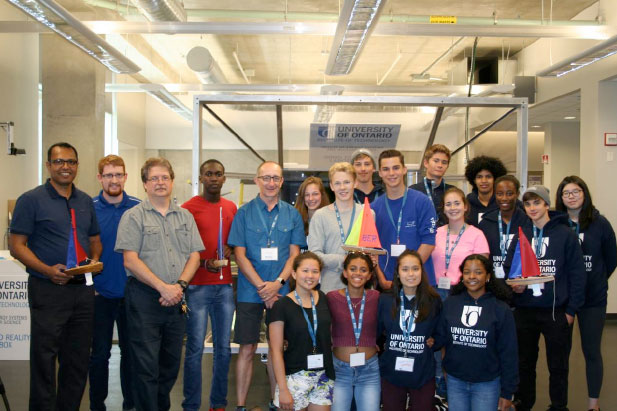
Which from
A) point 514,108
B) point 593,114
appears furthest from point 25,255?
point 593,114

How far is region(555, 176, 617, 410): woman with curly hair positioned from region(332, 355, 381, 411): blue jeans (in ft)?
5.75

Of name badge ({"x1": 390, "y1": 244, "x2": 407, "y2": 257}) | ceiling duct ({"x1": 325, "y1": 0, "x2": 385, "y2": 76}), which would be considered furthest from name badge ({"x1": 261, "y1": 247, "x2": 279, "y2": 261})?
ceiling duct ({"x1": 325, "y1": 0, "x2": 385, "y2": 76})

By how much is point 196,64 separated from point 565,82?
5.81 m

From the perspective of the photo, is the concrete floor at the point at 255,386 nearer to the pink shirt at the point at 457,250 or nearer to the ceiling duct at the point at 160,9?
the pink shirt at the point at 457,250

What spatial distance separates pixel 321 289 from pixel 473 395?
1089 millimetres

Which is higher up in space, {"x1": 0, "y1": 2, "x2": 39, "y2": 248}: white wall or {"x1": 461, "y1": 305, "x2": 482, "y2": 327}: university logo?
{"x1": 0, "y1": 2, "x2": 39, "y2": 248}: white wall

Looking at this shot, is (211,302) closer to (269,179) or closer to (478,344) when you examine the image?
(269,179)

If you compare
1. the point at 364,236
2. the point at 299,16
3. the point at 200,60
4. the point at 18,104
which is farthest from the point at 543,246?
the point at 18,104

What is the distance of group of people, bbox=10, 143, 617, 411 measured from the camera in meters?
3.22

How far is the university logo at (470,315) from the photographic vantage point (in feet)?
10.8

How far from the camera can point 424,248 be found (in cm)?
360

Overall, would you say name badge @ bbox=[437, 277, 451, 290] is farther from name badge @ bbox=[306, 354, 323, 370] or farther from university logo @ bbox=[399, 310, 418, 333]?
name badge @ bbox=[306, 354, 323, 370]

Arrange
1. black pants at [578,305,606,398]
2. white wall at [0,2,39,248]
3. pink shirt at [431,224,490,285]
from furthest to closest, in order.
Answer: white wall at [0,2,39,248] → black pants at [578,305,606,398] → pink shirt at [431,224,490,285]

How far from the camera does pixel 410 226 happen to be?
3.67 metres
